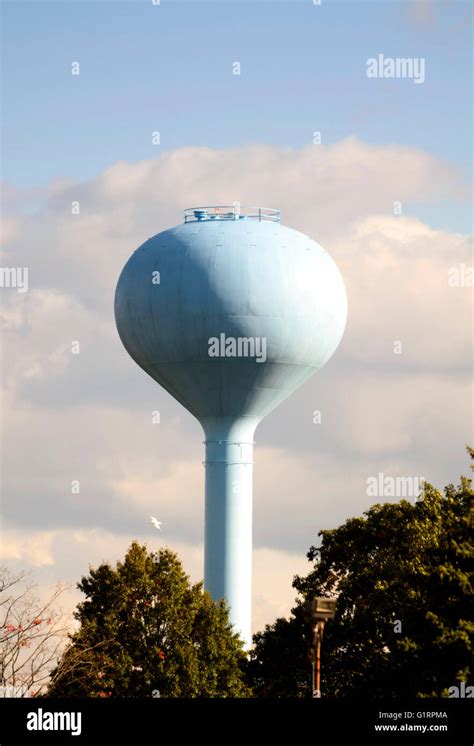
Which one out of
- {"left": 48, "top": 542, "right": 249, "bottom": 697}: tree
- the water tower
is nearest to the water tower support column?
the water tower

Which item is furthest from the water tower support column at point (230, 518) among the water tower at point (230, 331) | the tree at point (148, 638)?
the tree at point (148, 638)

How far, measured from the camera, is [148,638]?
39.2 meters

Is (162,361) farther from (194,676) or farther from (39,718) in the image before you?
(39,718)

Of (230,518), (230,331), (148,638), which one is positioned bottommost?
(148,638)

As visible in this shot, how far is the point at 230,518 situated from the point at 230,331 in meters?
A: 6.45

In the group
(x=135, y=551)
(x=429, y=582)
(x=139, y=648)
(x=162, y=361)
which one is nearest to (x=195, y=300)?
(x=162, y=361)

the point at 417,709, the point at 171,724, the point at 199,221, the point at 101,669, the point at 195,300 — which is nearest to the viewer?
the point at 171,724

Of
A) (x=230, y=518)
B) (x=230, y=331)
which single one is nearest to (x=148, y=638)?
(x=230, y=518)

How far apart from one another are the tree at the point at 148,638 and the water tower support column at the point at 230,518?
2.59 meters

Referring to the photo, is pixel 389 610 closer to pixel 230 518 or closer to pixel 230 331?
pixel 230 518

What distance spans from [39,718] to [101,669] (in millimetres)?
17915

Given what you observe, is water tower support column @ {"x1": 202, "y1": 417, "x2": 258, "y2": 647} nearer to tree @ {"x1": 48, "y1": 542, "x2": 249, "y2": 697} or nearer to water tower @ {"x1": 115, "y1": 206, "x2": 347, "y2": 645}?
water tower @ {"x1": 115, "y1": 206, "x2": 347, "y2": 645}

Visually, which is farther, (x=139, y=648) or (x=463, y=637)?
(x=139, y=648)

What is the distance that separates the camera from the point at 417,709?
895 inches
